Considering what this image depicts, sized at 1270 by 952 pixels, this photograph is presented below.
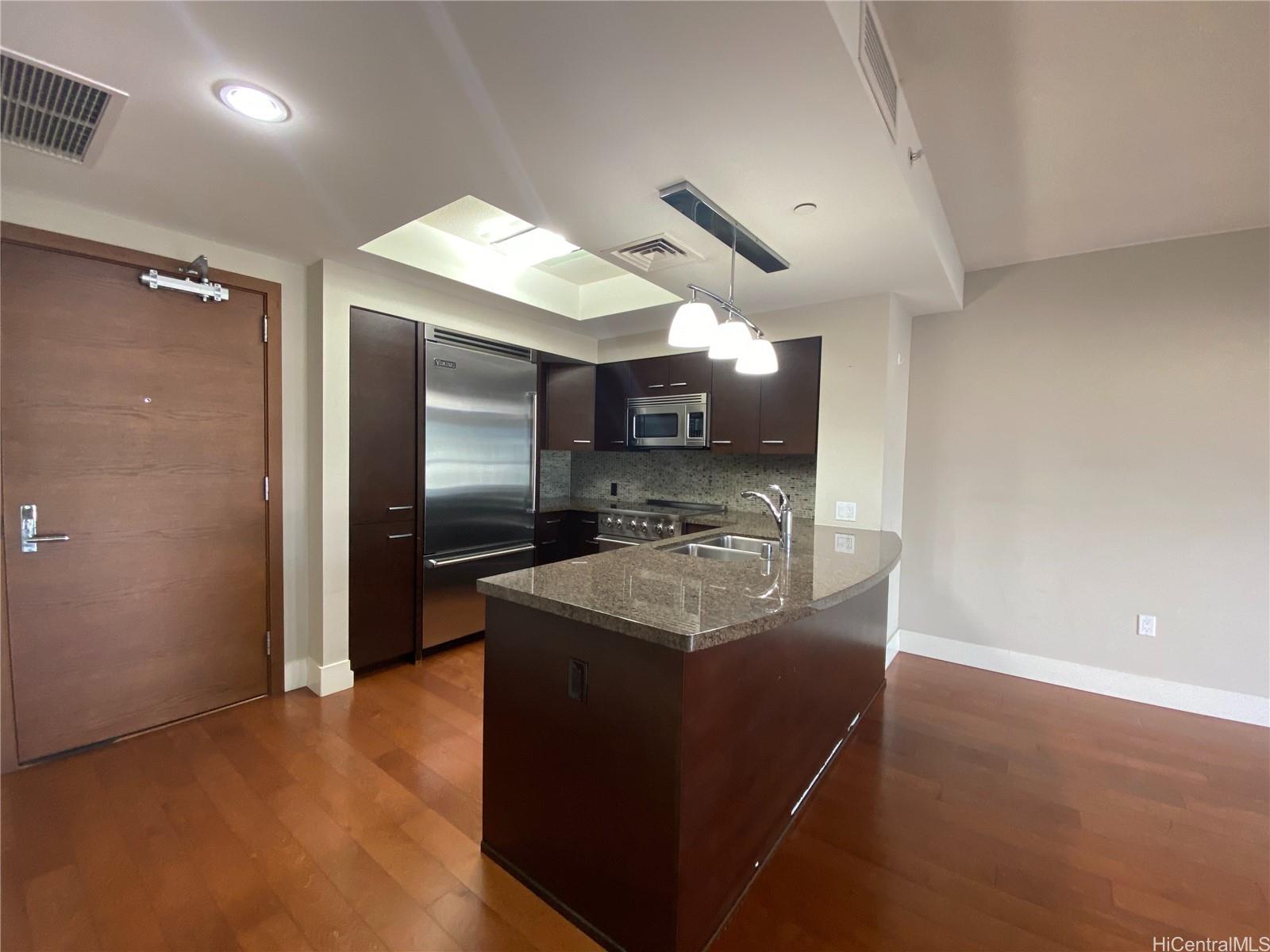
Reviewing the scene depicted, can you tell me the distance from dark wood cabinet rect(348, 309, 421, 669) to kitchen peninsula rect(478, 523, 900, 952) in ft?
5.53

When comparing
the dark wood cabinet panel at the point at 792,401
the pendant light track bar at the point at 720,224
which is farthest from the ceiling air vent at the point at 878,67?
the dark wood cabinet panel at the point at 792,401

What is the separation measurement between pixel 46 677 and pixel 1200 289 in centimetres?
585

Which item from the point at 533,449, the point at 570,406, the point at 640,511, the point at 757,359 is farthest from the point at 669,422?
the point at 757,359

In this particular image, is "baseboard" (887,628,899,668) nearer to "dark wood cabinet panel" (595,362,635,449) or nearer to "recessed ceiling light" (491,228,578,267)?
"dark wood cabinet panel" (595,362,635,449)

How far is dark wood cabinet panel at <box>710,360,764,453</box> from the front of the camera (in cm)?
355

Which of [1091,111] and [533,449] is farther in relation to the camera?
[533,449]

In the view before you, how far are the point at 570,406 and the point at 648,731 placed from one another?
3.23 m

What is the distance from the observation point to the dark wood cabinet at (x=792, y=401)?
10.9 feet

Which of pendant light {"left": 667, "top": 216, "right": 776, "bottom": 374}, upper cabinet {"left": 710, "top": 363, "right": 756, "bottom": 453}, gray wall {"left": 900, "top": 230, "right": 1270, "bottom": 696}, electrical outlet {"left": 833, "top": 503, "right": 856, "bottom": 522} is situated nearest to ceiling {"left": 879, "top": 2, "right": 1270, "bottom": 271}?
gray wall {"left": 900, "top": 230, "right": 1270, "bottom": 696}

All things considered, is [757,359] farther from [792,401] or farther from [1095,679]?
[1095,679]

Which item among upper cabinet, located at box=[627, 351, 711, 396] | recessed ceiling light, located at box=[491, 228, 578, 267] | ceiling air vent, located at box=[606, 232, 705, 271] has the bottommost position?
upper cabinet, located at box=[627, 351, 711, 396]

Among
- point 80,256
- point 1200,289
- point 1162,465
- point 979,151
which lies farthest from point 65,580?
point 1200,289

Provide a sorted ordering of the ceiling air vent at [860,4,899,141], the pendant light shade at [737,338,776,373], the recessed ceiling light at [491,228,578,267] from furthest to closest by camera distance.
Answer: the recessed ceiling light at [491,228,578,267]
the pendant light shade at [737,338,776,373]
the ceiling air vent at [860,4,899,141]

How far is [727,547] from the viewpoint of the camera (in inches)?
104
